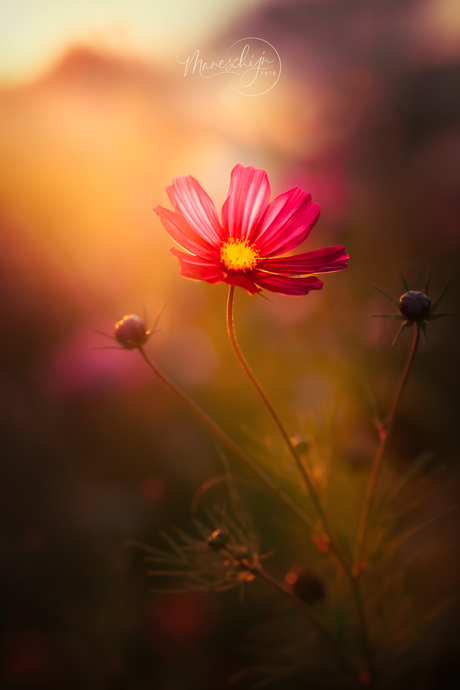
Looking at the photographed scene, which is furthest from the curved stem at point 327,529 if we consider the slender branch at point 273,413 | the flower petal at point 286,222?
the flower petal at point 286,222

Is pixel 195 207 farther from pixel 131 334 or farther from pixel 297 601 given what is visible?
pixel 297 601

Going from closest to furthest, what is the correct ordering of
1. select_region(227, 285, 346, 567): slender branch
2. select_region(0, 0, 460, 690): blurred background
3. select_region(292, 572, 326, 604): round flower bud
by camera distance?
select_region(227, 285, 346, 567): slender branch
select_region(292, 572, 326, 604): round flower bud
select_region(0, 0, 460, 690): blurred background

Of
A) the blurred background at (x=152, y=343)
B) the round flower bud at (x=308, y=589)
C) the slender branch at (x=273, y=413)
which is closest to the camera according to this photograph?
the slender branch at (x=273, y=413)

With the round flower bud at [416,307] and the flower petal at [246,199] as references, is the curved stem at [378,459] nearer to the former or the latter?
the round flower bud at [416,307]

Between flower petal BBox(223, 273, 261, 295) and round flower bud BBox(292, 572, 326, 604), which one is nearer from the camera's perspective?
flower petal BBox(223, 273, 261, 295)

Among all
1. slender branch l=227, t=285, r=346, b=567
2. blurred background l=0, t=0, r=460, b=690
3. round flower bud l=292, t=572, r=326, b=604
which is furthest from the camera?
blurred background l=0, t=0, r=460, b=690

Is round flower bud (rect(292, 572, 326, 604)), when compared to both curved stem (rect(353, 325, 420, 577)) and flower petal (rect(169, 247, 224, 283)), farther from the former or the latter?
flower petal (rect(169, 247, 224, 283))

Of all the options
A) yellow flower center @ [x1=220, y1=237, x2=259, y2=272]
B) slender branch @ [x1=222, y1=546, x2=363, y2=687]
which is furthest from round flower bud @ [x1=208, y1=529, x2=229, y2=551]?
yellow flower center @ [x1=220, y1=237, x2=259, y2=272]
